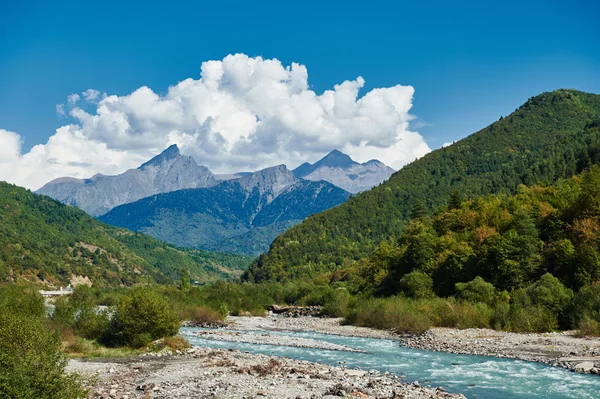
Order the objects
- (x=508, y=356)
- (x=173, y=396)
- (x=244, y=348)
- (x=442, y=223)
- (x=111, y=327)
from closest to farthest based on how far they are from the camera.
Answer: (x=173, y=396), (x=508, y=356), (x=111, y=327), (x=244, y=348), (x=442, y=223)

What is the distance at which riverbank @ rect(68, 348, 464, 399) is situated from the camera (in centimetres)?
2936

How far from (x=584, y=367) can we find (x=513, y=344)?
14323 mm

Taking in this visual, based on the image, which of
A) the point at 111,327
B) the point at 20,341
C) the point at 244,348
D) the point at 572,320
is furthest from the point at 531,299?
the point at 20,341

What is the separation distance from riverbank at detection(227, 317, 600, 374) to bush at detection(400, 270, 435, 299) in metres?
14.6

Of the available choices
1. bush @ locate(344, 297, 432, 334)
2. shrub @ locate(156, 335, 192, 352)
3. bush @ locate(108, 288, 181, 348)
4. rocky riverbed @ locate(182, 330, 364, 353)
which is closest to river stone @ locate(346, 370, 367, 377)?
rocky riverbed @ locate(182, 330, 364, 353)

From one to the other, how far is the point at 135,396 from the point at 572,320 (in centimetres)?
5023

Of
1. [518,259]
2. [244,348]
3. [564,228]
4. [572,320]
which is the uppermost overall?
[564,228]

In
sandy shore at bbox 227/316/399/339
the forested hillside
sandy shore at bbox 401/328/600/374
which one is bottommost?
sandy shore at bbox 227/316/399/339

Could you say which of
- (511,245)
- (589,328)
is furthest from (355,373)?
(511,245)

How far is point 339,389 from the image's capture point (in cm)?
2959

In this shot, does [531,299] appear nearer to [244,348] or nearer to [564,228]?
[564,228]

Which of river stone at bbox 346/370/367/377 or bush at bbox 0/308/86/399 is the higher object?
bush at bbox 0/308/86/399

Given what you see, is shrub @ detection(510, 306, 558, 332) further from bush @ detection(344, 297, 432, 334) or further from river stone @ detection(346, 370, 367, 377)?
river stone @ detection(346, 370, 367, 377)

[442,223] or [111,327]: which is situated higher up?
[442,223]
